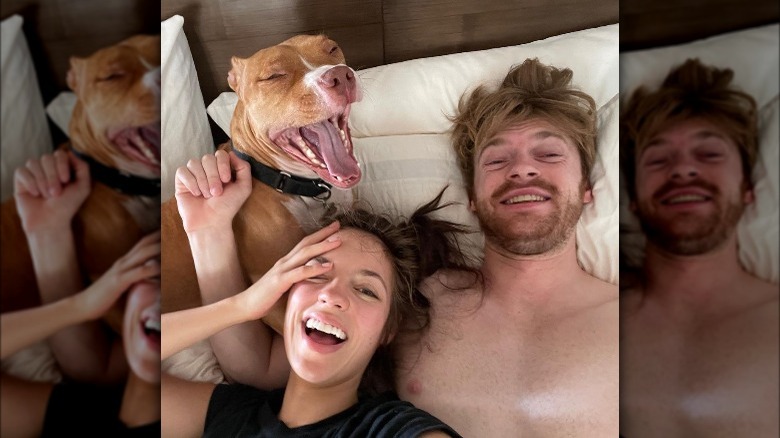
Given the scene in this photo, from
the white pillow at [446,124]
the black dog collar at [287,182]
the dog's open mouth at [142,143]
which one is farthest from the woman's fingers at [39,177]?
the white pillow at [446,124]

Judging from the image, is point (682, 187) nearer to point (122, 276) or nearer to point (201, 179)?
point (201, 179)

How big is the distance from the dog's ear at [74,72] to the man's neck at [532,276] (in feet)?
2.97

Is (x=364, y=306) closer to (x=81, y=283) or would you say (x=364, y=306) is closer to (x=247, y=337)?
(x=247, y=337)

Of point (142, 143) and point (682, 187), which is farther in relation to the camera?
point (142, 143)

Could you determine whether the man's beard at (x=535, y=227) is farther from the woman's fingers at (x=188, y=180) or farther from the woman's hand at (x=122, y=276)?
the woman's hand at (x=122, y=276)

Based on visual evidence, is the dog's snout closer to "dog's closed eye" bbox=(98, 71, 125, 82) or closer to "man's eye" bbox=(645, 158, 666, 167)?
"dog's closed eye" bbox=(98, 71, 125, 82)

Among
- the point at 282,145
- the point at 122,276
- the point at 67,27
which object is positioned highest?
the point at 67,27

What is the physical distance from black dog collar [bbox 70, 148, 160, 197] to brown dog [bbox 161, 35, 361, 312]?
96 millimetres

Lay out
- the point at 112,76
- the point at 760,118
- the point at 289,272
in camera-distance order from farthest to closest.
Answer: the point at 112,76 < the point at 289,272 < the point at 760,118

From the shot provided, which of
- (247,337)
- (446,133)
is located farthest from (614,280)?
(247,337)

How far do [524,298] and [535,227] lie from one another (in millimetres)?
138

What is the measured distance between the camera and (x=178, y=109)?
4.30 feet

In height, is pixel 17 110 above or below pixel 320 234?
above

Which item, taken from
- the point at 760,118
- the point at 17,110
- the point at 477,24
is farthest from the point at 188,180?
the point at 760,118
